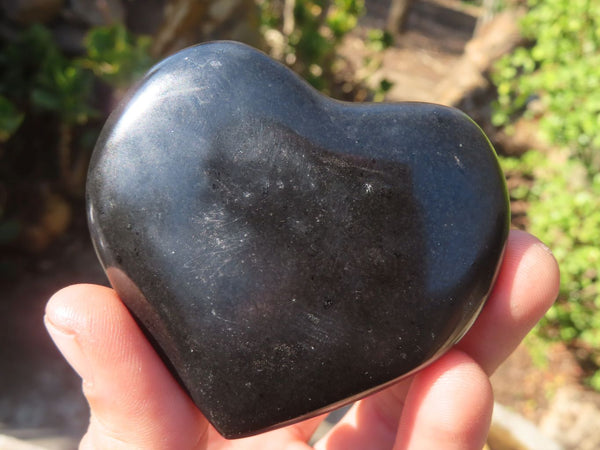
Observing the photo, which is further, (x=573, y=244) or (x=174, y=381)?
(x=573, y=244)

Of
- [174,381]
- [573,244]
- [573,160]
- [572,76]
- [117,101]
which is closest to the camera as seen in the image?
[174,381]

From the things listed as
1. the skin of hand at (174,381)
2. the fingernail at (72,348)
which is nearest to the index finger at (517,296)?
the skin of hand at (174,381)

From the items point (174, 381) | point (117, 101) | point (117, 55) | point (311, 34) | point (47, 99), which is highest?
point (174, 381)

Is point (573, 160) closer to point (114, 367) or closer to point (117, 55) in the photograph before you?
point (117, 55)

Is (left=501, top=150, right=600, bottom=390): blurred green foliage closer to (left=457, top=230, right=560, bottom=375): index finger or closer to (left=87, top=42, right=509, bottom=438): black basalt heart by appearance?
(left=457, top=230, right=560, bottom=375): index finger

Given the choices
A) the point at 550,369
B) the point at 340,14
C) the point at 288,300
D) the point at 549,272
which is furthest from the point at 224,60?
the point at 340,14

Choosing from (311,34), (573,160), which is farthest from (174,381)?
(311,34)

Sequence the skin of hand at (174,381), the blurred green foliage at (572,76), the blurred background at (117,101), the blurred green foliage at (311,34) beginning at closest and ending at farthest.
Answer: the skin of hand at (174,381) < the blurred green foliage at (572,76) < the blurred background at (117,101) < the blurred green foliage at (311,34)

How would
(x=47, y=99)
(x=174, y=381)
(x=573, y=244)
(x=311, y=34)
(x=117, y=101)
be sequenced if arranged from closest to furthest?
(x=174, y=381), (x=573, y=244), (x=47, y=99), (x=117, y=101), (x=311, y=34)

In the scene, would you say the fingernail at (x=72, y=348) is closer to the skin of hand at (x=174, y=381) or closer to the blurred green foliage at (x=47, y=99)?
the skin of hand at (x=174, y=381)
